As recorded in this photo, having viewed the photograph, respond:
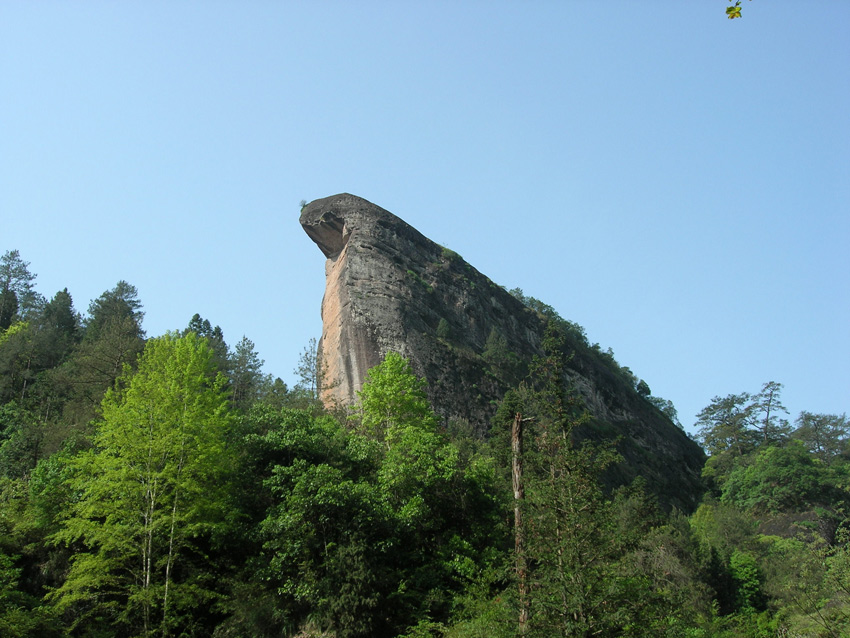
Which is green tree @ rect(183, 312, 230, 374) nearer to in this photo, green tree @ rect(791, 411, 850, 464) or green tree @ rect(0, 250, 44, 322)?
green tree @ rect(0, 250, 44, 322)

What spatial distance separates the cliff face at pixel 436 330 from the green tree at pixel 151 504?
24951 millimetres

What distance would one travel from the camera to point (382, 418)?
3541 cm

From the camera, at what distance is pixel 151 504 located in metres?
22.7

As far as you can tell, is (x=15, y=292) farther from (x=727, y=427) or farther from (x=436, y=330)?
(x=727, y=427)

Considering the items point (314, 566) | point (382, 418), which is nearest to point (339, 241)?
point (382, 418)

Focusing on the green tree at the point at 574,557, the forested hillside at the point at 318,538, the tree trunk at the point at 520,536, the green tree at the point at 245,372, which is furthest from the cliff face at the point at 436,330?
the green tree at the point at 574,557

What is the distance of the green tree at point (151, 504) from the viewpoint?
854 inches

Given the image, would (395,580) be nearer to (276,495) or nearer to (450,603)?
(450,603)

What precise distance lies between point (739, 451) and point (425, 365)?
1695 inches

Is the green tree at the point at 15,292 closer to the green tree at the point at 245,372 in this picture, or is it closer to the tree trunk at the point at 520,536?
the green tree at the point at 245,372

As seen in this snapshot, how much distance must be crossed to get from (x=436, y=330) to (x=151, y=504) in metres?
40.9

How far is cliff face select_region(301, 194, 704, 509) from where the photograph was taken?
5688 cm

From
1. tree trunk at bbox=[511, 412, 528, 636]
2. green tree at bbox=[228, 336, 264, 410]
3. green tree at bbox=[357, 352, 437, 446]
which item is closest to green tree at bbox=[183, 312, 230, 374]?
green tree at bbox=[228, 336, 264, 410]

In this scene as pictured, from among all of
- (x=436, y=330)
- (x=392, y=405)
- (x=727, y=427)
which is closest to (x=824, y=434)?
(x=727, y=427)
